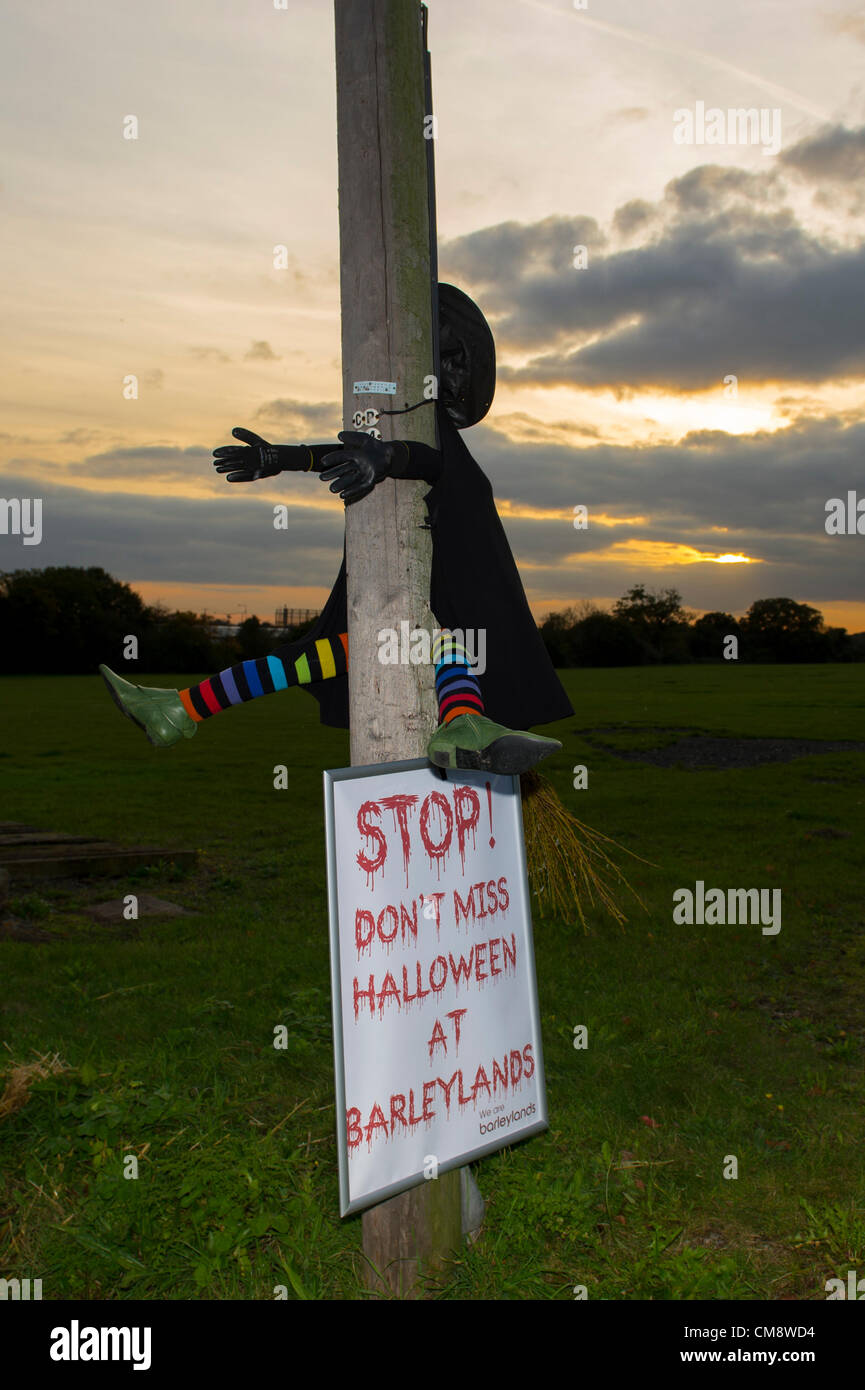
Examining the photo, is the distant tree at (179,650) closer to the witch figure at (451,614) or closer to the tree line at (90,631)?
the tree line at (90,631)

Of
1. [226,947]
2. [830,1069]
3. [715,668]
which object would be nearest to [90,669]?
[715,668]

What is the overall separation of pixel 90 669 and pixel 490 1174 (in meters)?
51.2

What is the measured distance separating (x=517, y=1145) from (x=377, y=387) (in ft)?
11.5

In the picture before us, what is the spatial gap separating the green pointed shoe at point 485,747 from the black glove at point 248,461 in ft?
4.08

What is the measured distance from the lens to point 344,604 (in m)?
4.20

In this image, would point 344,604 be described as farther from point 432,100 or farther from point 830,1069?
point 830,1069

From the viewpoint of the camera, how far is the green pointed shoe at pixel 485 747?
3219 millimetres

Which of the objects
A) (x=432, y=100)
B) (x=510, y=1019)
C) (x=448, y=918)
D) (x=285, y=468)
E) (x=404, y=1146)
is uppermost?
(x=432, y=100)

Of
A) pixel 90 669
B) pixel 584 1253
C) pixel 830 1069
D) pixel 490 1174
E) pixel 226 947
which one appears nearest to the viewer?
pixel 584 1253

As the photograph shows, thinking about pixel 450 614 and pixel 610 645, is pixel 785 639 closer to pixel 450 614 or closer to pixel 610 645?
pixel 610 645

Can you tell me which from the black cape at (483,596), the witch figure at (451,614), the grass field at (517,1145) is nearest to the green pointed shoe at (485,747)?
the witch figure at (451,614)

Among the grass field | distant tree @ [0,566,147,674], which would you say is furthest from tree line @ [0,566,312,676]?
the grass field

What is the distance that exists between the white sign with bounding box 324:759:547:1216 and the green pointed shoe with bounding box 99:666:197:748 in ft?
3.50

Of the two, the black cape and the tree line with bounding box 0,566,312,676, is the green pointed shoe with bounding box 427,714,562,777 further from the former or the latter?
the tree line with bounding box 0,566,312,676
